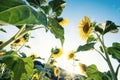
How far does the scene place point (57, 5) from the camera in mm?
1493

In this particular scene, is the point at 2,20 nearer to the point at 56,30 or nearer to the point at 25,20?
the point at 25,20

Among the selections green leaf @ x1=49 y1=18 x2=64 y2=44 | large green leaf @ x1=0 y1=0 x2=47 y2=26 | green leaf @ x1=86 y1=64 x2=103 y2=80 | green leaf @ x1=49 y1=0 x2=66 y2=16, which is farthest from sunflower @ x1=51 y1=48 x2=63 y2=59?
large green leaf @ x1=0 y1=0 x2=47 y2=26

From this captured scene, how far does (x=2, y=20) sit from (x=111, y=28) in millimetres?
1604

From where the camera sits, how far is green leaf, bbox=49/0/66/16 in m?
1.45

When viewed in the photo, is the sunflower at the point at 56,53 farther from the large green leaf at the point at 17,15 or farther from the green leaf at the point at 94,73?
the large green leaf at the point at 17,15

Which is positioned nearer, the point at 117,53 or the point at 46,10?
the point at 46,10

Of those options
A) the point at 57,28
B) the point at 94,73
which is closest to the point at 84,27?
the point at 94,73

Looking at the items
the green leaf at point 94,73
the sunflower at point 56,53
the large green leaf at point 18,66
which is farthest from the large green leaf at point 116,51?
the sunflower at point 56,53

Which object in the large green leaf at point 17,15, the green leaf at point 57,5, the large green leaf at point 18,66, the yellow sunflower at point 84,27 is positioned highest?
the yellow sunflower at point 84,27

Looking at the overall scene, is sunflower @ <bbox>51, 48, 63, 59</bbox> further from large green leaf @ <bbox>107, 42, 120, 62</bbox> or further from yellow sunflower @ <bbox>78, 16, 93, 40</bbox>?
large green leaf @ <bbox>107, 42, 120, 62</bbox>

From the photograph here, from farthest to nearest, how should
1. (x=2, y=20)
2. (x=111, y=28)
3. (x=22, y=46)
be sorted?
(x=22, y=46) < (x=111, y=28) < (x=2, y=20)

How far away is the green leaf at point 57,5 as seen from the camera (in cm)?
145

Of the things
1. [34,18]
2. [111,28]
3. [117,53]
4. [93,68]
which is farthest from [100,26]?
[34,18]

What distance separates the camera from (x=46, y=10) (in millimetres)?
1216
